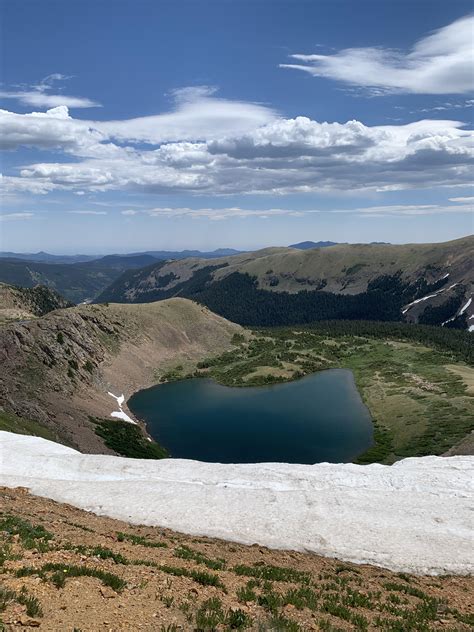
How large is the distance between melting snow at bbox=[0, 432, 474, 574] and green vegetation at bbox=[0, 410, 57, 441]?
532 inches

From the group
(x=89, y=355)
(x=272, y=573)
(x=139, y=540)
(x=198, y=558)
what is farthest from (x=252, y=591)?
(x=89, y=355)

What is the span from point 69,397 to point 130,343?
58562mm

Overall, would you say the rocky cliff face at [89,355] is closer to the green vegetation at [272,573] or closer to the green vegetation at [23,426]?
the green vegetation at [23,426]

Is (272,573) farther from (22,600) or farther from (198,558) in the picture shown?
(22,600)

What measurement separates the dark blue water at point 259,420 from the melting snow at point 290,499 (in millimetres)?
41278

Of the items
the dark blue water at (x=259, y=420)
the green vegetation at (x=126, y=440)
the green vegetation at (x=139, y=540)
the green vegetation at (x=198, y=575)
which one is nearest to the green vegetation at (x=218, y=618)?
the green vegetation at (x=198, y=575)

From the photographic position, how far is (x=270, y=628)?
45.7 ft

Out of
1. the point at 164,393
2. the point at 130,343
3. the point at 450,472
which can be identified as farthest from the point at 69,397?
the point at 450,472

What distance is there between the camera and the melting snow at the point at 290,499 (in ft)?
92.7

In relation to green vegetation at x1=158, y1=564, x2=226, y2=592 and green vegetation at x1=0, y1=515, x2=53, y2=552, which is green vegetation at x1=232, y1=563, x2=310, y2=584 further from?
green vegetation at x1=0, y1=515, x2=53, y2=552

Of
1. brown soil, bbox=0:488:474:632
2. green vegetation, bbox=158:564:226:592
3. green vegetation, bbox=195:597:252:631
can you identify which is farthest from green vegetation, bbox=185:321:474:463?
green vegetation, bbox=195:597:252:631

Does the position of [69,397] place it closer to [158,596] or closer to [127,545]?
[127,545]

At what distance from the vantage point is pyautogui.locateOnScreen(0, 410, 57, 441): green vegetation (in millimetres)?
59594

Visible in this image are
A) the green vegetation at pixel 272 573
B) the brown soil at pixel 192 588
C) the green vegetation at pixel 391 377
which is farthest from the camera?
the green vegetation at pixel 391 377
